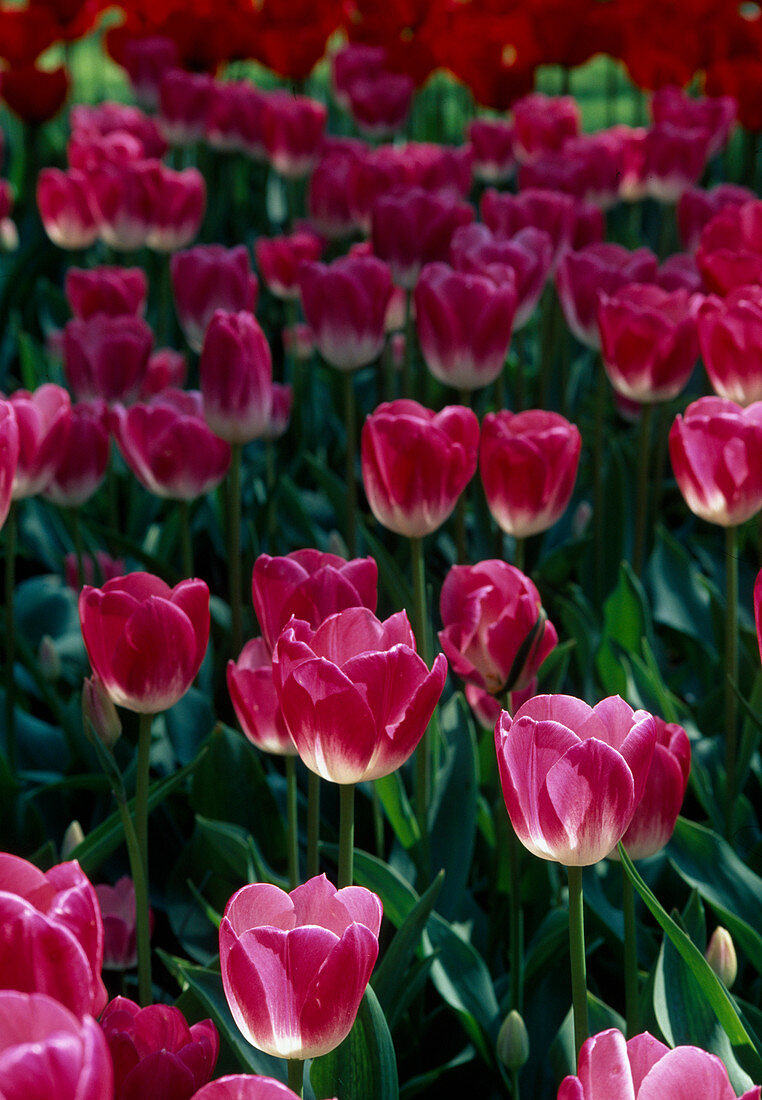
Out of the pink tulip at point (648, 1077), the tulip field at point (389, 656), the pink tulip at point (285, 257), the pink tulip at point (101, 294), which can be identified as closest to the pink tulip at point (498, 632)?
the tulip field at point (389, 656)

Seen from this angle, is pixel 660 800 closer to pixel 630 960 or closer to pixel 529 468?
pixel 630 960

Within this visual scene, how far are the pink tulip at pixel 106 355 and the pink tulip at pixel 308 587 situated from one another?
95cm

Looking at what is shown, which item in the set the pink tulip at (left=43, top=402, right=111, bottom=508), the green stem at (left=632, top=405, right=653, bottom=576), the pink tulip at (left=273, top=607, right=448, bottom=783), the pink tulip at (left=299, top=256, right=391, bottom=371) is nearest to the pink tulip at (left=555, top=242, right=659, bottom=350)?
the green stem at (left=632, top=405, right=653, bottom=576)

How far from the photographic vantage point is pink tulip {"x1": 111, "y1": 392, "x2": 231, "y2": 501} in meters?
1.58

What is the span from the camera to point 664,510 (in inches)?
102

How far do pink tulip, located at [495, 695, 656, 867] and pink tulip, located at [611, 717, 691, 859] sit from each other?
0.20 m

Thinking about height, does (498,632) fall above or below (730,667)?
above

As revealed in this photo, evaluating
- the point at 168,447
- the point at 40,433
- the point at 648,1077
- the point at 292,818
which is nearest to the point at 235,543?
the point at 168,447

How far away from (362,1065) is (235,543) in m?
0.81

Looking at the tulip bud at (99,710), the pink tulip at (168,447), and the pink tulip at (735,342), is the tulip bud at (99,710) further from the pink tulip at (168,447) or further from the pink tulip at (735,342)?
the pink tulip at (735,342)

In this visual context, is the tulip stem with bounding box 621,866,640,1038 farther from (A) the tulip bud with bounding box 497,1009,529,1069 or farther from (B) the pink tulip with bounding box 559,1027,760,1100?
(B) the pink tulip with bounding box 559,1027,760,1100

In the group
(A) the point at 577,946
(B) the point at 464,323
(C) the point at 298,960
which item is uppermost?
(B) the point at 464,323

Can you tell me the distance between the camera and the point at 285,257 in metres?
2.47

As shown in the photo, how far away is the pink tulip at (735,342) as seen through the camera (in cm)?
151
